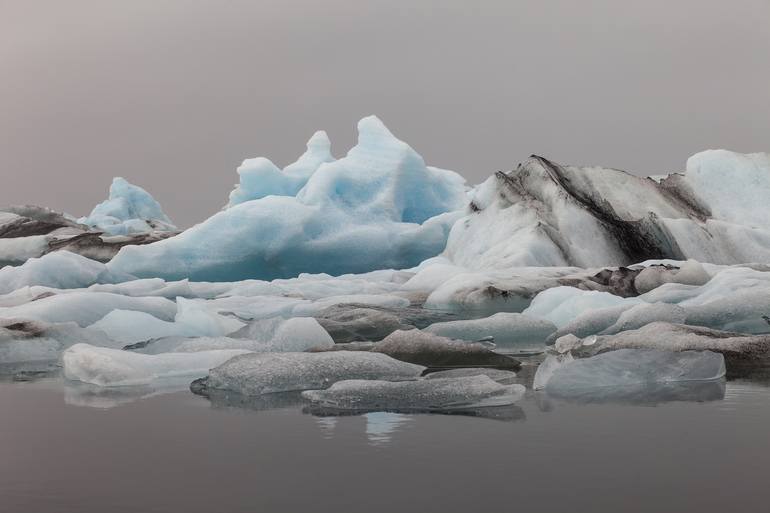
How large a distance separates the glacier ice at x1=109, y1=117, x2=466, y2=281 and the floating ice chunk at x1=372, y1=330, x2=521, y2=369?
44.7 ft

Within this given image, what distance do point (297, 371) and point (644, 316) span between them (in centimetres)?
448

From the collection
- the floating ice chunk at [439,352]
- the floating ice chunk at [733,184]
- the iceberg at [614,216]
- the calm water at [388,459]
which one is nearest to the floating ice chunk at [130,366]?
the calm water at [388,459]

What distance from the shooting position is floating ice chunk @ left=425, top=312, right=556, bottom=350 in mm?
8984

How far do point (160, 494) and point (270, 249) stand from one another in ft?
60.9

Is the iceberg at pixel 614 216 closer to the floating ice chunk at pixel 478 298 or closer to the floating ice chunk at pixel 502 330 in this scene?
the floating ice chunk at pixel 478 298

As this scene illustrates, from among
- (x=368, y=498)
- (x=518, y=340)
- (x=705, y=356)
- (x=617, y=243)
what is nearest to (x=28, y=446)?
(x=368, y=498)

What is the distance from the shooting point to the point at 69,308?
A: 9.97 meters

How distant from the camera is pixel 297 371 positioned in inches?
218

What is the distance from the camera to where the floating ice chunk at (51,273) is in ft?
58.5

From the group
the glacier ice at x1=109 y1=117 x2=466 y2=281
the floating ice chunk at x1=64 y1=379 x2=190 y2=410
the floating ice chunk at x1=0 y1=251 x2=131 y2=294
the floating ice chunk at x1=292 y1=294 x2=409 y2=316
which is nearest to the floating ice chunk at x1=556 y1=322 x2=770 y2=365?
the floating ice chunk at x1=64 y1=379 x2=190 y2=410

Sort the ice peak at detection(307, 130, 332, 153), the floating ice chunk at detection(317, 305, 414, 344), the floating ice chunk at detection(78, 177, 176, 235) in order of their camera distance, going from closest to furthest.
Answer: the floating ice chunk at detection(317, 305, 414, 344)
the ice peak at detection(307, 130, 332, 153)
the floating ice chunk at detection(78, 177, 176, 235)

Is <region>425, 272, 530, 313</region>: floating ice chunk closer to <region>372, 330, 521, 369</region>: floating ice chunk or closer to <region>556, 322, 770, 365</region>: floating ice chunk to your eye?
<region>556, 322, 770, 365</region>: floating ice chunk

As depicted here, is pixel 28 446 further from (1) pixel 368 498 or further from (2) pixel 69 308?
(2) pixel 69 308

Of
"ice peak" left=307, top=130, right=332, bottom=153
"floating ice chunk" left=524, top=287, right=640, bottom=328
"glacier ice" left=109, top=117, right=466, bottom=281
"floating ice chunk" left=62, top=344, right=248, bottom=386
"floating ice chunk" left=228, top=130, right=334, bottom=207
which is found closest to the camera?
"floating ice chunk" left=62, top=344, right=248, bottom=386
